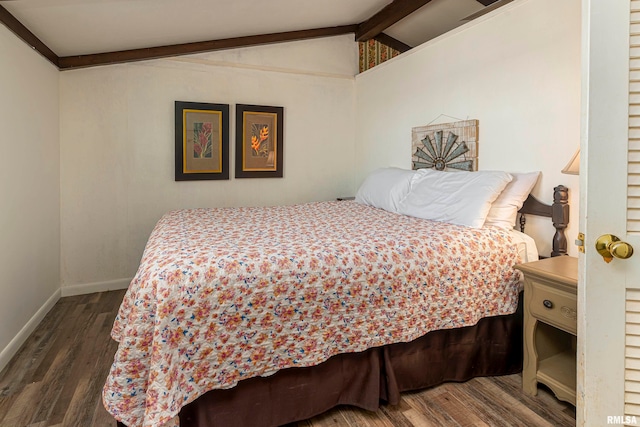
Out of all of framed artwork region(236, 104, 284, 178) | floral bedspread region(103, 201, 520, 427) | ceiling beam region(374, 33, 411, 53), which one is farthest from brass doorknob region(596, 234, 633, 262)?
ceiling beam region(374, 33, 411, 53)

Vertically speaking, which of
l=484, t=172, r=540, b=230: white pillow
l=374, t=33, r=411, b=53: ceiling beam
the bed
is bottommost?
the bed

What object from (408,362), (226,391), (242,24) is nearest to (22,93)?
(242,24)

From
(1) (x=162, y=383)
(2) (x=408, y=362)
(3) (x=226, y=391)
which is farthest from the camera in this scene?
(2) (x=408, y=362)

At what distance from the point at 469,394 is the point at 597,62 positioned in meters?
1.66

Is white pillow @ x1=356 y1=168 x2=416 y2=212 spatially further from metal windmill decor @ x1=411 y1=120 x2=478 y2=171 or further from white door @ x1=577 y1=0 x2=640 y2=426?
white door @ x1=577 y1=0 x2=640 y2=426

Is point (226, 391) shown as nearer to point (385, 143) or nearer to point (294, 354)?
point (294, 354)

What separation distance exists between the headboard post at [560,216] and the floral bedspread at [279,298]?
0.96 ft

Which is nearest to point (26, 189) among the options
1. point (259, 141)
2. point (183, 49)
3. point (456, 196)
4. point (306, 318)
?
point (183, 49)

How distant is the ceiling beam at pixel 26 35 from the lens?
2216 mm

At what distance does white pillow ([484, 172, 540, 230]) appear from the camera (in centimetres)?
237

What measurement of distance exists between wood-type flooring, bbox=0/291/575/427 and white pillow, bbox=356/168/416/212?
1.47 metres

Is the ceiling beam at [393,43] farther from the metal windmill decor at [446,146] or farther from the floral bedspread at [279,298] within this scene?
the floral bedspread at [279,298]

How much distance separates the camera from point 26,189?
259 centimetres

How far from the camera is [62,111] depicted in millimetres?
3342
